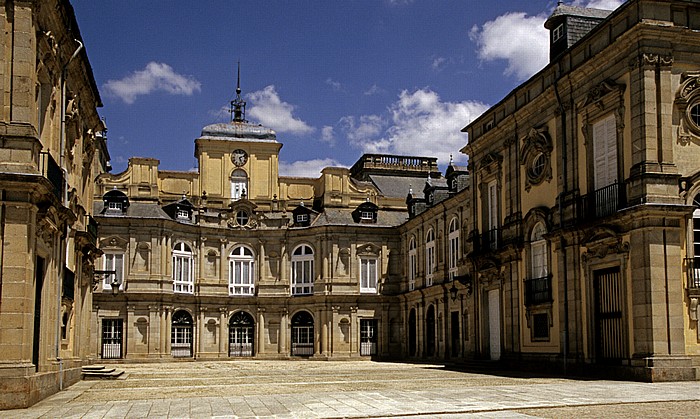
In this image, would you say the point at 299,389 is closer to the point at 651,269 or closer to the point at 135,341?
the point at 651,269

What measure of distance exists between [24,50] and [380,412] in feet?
33.4

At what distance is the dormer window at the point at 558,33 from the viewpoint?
28703mm

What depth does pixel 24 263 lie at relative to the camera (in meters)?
16.7

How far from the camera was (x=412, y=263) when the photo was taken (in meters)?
51.3

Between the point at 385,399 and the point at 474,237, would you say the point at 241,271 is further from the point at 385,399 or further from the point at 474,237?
the point at 385,399

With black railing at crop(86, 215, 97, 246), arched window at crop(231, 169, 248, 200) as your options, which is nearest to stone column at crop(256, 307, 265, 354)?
arched window at crop(231, 169, 248, 200)

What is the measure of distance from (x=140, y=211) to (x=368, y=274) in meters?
14.6

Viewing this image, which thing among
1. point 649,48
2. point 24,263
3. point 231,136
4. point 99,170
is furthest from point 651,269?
point 99,170

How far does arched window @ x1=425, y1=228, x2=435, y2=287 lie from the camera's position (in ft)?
155

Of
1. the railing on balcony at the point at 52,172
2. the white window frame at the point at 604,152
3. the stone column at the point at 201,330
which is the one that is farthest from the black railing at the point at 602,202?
the stone column at the point at 201,330

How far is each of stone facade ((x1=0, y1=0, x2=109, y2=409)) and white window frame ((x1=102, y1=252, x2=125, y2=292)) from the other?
24712mm

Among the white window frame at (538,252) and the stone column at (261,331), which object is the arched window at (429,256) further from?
the white window frame at (538,252)

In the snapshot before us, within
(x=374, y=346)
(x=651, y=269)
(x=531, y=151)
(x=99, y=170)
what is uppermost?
(x=99, y=170)

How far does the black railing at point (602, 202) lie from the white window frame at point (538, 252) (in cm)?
278
